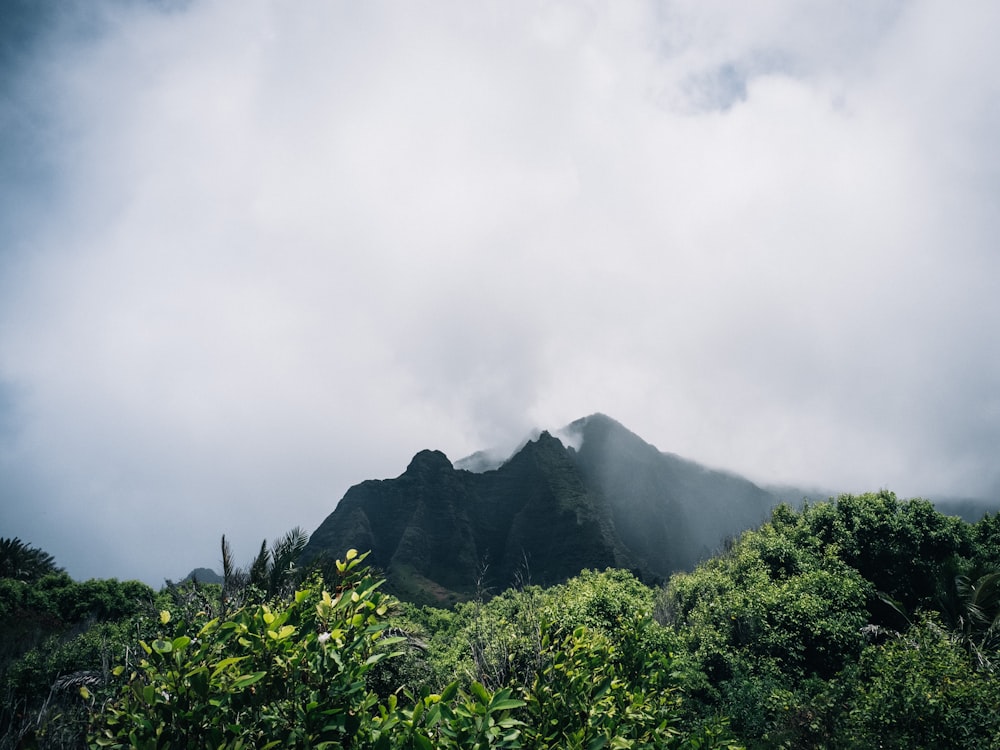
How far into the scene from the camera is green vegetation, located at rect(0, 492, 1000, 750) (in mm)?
2889

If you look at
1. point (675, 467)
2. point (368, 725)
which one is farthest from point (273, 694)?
point (675, 467)

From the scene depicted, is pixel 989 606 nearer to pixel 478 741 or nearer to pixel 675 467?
pixel 478 741

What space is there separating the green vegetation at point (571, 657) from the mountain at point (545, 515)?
202 feet

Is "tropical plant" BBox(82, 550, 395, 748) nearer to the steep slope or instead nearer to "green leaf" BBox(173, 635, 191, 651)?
"green leaf" BBox(173, 635, 191, 651)

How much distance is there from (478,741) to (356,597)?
1111 mm

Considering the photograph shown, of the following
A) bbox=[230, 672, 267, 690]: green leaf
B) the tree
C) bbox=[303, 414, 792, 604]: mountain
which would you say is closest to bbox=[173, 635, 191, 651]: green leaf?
bbox=[230, 672, 267, 690]: green leaf

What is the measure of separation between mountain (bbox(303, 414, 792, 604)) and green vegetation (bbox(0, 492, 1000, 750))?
202ft

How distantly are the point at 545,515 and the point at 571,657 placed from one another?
362 ft

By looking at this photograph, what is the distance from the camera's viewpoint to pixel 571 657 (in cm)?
418

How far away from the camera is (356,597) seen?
3.21 meters

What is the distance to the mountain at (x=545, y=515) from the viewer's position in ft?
321

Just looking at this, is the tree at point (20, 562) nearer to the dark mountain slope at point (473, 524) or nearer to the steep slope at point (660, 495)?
the dark mountain slope at point (473, 524)

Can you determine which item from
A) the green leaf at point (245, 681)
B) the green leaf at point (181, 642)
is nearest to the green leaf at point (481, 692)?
the green leaf at point (245, 681)

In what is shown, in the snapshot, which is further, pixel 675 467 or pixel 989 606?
pixel 675 467
